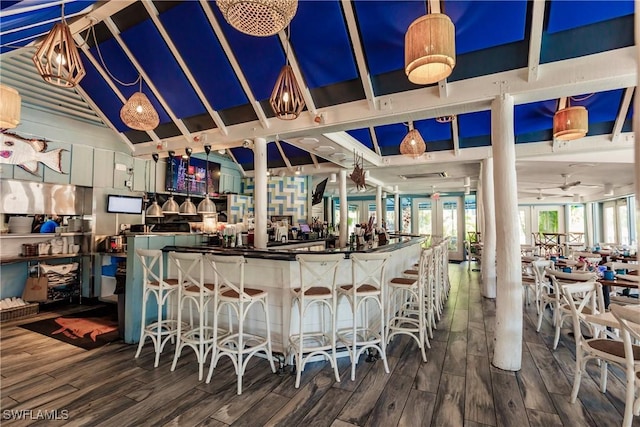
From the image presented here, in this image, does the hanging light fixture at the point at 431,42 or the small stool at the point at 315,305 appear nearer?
the hanging light fixture at the point at 431,42

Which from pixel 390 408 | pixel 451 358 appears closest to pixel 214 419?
pixel 390 408

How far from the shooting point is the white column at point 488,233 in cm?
623

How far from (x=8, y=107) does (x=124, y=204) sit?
4.14m

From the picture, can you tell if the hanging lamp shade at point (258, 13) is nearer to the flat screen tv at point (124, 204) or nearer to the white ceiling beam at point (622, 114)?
the white ceiling beam at point (622, 114)

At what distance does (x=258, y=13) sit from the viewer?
78.3 inches

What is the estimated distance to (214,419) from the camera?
A: 2381mm

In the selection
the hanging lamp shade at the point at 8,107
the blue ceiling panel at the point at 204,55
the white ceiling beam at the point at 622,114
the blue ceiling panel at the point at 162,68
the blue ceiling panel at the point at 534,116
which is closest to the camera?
the hanging lamp shade at the point at 8,107

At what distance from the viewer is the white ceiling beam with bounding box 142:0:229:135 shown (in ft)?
12.6

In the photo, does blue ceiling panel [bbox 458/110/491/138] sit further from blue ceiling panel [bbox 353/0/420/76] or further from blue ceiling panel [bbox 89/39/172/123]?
blue ceiling panel [bbox 89/39/172/123]

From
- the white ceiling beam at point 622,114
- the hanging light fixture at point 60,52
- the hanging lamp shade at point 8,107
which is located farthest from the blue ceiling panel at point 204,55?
the white ceiling beam at point 622,114

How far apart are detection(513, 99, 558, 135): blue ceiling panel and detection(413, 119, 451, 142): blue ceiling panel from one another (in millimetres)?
1119

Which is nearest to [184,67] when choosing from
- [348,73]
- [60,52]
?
[60,52]

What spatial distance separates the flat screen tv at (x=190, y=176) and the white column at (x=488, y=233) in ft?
20.6

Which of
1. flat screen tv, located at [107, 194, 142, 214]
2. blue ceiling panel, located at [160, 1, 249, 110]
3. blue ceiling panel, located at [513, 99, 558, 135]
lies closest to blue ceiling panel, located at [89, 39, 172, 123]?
blue ceiling panel, located at [160, 1, 249, 110]
